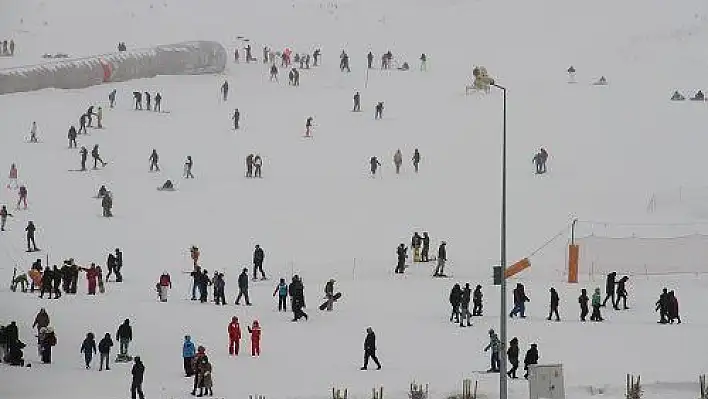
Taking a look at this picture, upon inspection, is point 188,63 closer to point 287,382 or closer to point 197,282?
point 197,282

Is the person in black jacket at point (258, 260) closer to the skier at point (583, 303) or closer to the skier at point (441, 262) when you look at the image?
the skier at point (441, 262)

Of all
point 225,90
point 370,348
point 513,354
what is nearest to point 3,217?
point 370,348

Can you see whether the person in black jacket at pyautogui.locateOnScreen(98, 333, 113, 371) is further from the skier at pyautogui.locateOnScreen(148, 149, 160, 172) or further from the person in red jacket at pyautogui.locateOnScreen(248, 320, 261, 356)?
the skier at pyautogui.locateOnScreen(148, 149, 160, 172)

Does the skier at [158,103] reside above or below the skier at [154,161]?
above

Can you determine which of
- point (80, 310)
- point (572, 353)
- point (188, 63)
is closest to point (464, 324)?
point (572, 353)

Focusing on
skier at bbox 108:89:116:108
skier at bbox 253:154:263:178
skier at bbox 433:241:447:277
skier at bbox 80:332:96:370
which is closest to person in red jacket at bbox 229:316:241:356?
skier at bbox 80:332:96:370

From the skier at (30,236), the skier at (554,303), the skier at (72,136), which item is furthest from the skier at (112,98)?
the skier at (554,303)
